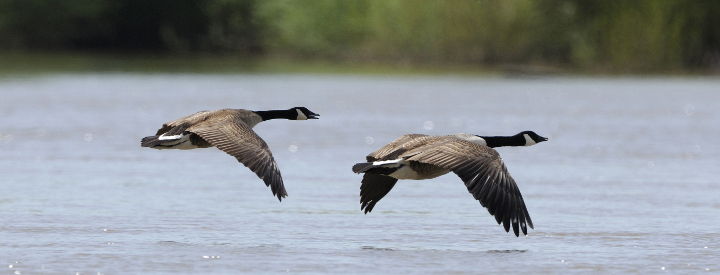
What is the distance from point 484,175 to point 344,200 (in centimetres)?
312

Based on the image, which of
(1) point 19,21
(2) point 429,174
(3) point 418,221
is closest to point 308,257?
(2) point 429,174

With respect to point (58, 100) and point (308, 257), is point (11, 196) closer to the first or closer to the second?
point (308, 257)

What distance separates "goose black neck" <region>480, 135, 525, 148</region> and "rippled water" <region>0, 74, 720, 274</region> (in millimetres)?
600

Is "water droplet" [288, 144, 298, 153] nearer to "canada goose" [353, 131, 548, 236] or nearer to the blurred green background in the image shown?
"canada goose" [353, 131, 548, 236]

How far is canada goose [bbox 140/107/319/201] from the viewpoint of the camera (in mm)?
10227

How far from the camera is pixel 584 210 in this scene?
12.4m

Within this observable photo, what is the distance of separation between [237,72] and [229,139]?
118ft

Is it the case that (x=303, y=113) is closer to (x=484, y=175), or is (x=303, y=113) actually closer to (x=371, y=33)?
(x=484, y=175)

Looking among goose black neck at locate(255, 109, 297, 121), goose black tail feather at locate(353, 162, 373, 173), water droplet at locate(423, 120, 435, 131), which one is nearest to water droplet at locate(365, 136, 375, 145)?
water droplet at locate(423, 120, 435, 131)

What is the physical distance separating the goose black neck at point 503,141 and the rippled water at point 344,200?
1.97 feet

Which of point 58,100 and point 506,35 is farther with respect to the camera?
point 506,35

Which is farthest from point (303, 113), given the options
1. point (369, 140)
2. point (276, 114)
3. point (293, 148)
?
point (369, 140)

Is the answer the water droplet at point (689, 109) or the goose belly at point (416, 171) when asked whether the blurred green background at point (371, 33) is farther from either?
the goose belly at point (416, 171)

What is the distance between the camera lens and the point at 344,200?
12930 millimetres
